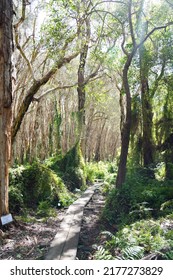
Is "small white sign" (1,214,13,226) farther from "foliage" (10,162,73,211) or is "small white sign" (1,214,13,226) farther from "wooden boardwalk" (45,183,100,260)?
"foliage" (10,162,73,211)

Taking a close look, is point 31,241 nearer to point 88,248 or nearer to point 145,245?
point 88,248

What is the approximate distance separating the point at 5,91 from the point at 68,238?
3187mm

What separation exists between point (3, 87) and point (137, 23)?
6.64 meters

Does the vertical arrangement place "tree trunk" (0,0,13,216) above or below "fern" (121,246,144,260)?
above


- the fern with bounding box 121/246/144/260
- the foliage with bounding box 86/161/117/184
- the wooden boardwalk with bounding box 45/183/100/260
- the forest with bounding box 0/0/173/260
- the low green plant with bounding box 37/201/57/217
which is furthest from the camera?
the foliage with bounding box 86/161/117/184

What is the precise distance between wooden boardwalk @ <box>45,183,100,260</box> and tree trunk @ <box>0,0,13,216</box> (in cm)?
133

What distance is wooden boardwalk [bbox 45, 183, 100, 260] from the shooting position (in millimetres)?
4957

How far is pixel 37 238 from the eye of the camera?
20.6 feet

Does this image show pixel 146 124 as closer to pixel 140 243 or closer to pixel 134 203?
pixel 134 203

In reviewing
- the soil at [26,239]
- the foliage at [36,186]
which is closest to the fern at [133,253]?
the soil at [26,239]

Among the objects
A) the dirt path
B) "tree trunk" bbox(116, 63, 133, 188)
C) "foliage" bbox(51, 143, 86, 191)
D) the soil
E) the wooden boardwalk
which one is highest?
"tree trunk" bbox(116, 63, 133, 188)

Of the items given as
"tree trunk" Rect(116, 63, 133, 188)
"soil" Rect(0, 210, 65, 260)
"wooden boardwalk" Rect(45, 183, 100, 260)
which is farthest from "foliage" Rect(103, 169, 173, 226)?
"soil" Rect(0, 210, 65, 260)

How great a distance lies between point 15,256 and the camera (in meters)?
5.25

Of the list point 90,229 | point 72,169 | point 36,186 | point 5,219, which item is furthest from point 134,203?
point 72,169
